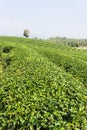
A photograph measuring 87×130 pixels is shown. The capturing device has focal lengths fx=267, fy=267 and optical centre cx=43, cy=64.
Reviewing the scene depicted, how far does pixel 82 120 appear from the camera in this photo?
6887 mm

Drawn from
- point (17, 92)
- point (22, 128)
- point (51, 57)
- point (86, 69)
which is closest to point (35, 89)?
point (17, 92)

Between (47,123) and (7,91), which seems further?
(7,91)

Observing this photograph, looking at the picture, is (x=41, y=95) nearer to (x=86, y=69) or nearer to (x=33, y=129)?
(x=33, y=129)

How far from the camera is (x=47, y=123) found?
6668mm

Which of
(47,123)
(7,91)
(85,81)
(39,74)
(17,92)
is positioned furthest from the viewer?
(85,81)

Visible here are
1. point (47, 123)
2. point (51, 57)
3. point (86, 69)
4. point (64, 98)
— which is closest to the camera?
point (47, 123)

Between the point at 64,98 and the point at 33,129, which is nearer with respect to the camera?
the point at 33,129

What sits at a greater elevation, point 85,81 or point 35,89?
point 35,89

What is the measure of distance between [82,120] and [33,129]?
1.28m

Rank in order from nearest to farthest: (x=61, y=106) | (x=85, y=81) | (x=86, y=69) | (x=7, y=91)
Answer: (x=61, y=106) → (x=7, y=91) → (x=85, y=81) → (x=86, y=69)

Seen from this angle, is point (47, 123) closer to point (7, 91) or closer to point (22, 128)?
point (22, 128)

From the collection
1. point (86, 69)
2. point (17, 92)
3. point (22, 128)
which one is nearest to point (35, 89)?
point (17, 92)

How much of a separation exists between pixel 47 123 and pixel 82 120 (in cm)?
93

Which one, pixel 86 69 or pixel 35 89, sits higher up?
pixel 35 89
